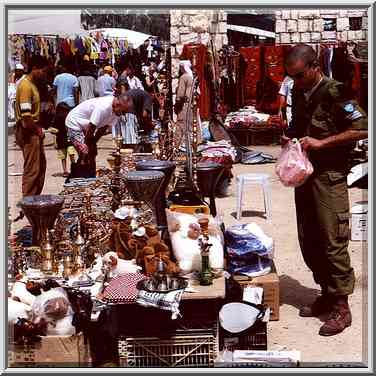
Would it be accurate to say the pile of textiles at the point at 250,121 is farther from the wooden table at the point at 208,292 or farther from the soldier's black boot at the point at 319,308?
the wooden table at the point at 208,292

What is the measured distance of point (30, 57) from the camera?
8.59 m

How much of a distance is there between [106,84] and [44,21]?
6195 mm

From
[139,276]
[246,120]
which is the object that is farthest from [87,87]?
[139,276]

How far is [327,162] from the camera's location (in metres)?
4.82

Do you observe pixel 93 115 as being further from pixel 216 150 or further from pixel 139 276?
pixel 139 276

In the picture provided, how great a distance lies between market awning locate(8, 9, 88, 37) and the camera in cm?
441

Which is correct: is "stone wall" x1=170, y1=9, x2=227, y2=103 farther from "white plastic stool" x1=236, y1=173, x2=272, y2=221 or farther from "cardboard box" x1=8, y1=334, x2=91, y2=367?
"cardboard box" x1=8, y1=334, x2=91, y2=367

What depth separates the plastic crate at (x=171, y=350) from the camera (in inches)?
174

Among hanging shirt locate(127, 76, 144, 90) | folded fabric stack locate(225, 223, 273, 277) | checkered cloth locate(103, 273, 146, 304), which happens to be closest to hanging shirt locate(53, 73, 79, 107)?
hanging shirt locate(127, 76, 144, 90)

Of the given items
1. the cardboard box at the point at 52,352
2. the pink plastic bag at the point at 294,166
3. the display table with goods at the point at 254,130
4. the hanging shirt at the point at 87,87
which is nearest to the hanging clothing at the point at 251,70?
the display table with goods at the point at 254,130

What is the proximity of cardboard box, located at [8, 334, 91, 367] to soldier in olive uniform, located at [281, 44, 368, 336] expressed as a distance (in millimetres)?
1542

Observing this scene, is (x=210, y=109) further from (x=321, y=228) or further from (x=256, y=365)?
(x=256, y=365)

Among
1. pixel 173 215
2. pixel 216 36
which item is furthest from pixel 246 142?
pixel 173 215

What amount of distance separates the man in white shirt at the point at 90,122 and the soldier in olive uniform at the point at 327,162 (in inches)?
107
